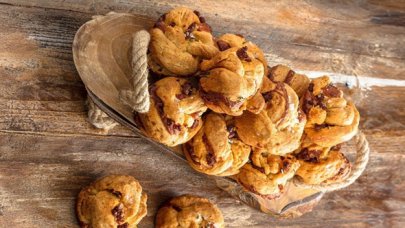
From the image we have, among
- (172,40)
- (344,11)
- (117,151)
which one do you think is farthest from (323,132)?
(344,11)

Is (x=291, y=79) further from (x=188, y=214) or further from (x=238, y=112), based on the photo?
(x=188, y=214)

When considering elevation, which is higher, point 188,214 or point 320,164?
point 320,164

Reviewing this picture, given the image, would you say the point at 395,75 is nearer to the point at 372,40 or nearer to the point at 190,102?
the point at 372,40

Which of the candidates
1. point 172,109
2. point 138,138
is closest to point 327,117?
point 172,109

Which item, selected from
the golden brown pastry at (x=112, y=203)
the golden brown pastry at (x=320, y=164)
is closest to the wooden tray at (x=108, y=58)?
the golden brown pastry at (x=112, y=203)

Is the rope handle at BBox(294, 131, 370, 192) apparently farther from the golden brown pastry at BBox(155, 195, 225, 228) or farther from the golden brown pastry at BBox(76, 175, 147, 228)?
the golden brown pastry at BBox(76, 175, 147, 228)

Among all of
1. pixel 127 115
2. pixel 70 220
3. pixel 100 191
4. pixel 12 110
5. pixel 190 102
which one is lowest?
pixel 70 220

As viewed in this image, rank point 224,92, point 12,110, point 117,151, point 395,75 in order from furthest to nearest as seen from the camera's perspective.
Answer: point 395,75 → point 117,151 → point 12,110 → point 224,92
